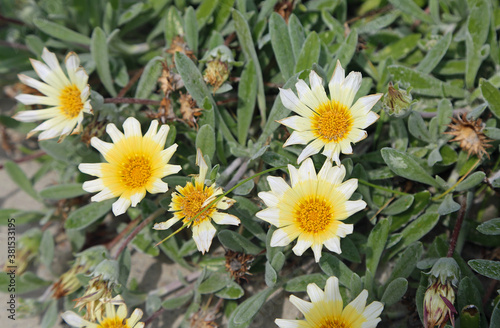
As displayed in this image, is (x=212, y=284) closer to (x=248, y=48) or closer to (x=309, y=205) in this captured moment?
(x=309, y=205)

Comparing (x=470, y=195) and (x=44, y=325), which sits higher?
(x=470, y=195)

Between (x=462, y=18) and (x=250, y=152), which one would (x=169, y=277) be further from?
(x=462, y=18)

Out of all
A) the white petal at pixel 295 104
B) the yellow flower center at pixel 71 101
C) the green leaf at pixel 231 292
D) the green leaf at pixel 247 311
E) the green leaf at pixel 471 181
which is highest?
the yellow flower center at pixel 71 101

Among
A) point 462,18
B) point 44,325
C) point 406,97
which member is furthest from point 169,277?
point 462,18

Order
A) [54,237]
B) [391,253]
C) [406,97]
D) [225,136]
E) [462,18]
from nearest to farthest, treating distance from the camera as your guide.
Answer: [406,97]
[391,253]
[225,136]
[462,18]
[54,237]

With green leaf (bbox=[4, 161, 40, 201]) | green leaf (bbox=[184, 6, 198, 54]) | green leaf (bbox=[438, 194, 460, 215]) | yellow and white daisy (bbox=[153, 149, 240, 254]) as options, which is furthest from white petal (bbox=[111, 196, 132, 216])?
green leaf (bbox=[438, 194, 460, 215])

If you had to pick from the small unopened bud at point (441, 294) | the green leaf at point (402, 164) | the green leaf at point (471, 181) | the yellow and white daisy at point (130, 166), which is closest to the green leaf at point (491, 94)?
the green leaf at point (471, 181)

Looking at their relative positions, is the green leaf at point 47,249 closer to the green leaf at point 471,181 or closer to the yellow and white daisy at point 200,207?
the yellow and white daisy at point 200,207

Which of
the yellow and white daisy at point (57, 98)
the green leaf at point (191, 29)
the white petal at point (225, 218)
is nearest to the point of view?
the white petal at point (225, 218)
